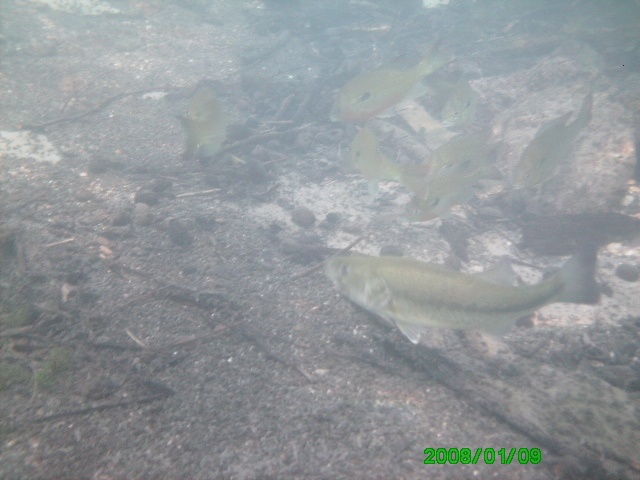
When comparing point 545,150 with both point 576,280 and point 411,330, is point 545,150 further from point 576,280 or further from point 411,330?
point 411,330

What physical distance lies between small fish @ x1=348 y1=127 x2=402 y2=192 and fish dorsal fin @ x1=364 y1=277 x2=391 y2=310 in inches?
111

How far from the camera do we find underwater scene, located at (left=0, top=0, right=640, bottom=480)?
2.47m

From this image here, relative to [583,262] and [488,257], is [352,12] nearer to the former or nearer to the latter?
[488,257]

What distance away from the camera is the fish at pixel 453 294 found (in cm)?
280

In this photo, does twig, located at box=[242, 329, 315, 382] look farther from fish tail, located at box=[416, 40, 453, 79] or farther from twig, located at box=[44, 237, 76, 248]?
fish tail, located at box=[416, 40, 453, 79]

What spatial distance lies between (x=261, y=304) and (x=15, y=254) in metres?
3.30

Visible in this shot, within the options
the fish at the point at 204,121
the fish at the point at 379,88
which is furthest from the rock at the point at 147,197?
the fish at the point at 379,88

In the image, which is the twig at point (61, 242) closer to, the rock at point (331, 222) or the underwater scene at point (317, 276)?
the underwater scene at point (317, 276)

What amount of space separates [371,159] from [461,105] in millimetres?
2176

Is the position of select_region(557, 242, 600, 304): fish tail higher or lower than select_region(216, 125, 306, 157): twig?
higher

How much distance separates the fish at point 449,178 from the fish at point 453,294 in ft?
5.70

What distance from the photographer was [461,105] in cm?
595

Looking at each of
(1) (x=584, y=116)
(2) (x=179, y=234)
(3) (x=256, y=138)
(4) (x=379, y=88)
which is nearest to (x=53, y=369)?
(2) (x=179, y=234)

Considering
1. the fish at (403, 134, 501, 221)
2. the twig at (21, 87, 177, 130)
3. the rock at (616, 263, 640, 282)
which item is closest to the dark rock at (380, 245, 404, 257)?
the fish at (403, 134, 501, 221)
